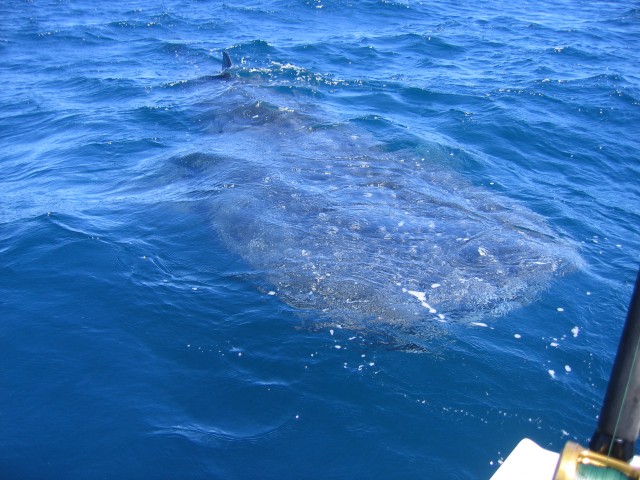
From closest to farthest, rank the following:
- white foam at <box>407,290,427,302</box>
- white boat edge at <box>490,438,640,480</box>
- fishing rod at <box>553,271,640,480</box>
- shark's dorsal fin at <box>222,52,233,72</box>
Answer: fishing rod at <box>553,271,640,480</box> → white boat edge at <box>490,438,640,480</box> → white foam at <box>407,290,427,302</box> → shark's dorsal fin at <box>222,52,233,72</box>

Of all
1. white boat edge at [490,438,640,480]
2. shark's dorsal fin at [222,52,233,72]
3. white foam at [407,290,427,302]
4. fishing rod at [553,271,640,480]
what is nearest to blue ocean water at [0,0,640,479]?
white foam at [407,290,427,302]

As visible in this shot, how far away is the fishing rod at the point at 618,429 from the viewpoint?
2.67 metres

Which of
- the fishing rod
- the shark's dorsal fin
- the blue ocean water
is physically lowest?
the blue ocean water

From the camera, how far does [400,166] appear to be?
36.6 feet

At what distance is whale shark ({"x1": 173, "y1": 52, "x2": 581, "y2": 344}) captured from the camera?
281 inches

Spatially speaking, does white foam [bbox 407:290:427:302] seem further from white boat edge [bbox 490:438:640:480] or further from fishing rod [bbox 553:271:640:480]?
fishing rod [bbox 553:271:640:480]

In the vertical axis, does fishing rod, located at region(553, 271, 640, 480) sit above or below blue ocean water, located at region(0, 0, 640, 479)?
above

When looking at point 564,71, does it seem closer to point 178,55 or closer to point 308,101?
point 308,101

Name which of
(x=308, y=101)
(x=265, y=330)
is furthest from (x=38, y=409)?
(x=308, y=101)

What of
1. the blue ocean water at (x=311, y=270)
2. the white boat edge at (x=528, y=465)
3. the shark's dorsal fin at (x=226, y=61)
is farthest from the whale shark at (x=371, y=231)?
the shark's dorsal fin at (x=226, y=61)

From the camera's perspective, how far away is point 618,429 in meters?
2.77

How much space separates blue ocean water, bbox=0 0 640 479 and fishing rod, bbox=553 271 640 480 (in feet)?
8.46

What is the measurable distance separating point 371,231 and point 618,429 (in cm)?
580

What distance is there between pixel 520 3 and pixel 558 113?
655 inches
